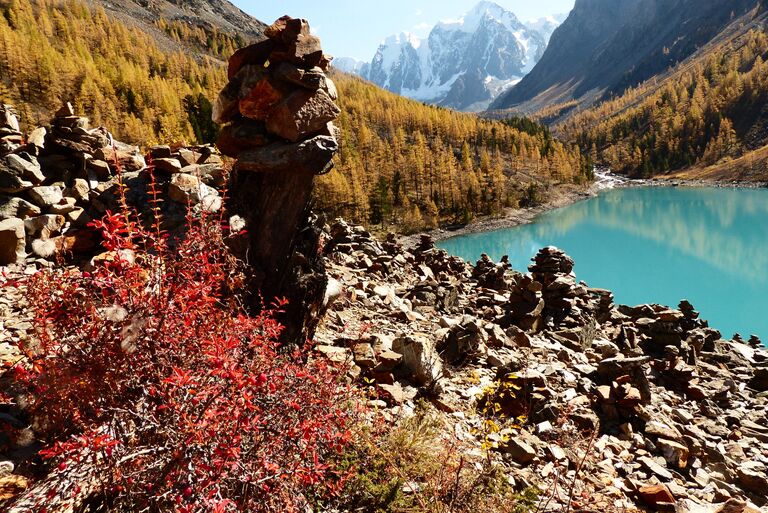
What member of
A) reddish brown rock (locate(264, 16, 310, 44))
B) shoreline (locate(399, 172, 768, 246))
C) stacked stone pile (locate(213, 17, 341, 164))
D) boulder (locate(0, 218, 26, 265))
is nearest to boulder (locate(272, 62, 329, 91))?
stacked stone pile (locate(213, 17, 341, 164))

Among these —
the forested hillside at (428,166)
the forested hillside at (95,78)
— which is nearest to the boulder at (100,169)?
the forested hillside at (95,78)

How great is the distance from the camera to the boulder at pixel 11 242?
31.7ft

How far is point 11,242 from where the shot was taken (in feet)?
31.9

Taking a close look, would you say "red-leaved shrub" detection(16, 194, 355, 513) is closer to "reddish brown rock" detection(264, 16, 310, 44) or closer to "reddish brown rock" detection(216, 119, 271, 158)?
"reddish brown rock" detection(216, 119, 271, 158)

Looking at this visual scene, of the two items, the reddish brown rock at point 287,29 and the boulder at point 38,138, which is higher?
the reddish brown rock at point 287,29

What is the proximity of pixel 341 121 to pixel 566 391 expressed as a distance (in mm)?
144051

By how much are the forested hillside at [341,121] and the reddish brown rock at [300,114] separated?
154ft

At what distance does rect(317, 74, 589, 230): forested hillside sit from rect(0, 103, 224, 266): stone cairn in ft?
241

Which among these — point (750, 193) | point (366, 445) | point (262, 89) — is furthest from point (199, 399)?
point (750, 193)

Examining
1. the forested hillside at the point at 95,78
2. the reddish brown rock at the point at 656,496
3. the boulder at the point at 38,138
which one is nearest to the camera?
the reddish brown rock at the point at 656,496

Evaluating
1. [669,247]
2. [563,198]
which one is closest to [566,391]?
[669,247]

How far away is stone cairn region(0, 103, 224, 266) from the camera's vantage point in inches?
406

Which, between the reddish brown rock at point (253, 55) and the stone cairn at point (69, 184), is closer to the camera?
the reddish brown rock at point (253, 55)

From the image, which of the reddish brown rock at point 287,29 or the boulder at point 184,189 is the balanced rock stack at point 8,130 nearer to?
the boulder at point 184,189
